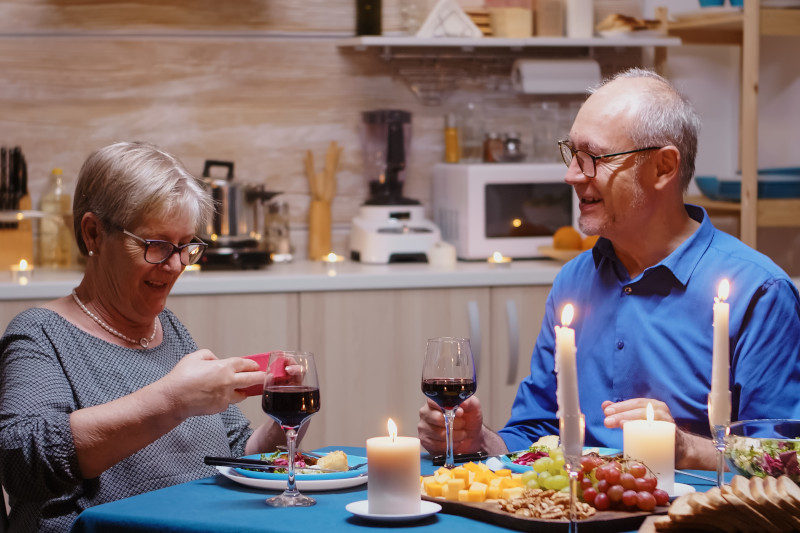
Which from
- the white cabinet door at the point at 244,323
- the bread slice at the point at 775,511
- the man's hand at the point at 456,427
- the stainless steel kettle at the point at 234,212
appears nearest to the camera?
the bread slice at the point at 775,511

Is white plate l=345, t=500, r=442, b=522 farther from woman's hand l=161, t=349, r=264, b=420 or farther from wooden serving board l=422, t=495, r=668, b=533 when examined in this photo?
woman's hand l=161, t=349, r=264, b=420

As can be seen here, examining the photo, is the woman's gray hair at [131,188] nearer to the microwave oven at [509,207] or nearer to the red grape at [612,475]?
the red grape at [612,475]

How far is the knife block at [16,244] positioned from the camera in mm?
3602

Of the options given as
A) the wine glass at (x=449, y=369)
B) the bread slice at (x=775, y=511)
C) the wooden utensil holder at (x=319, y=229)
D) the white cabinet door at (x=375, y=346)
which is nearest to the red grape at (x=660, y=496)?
the bread slice at (x=775, y=511)

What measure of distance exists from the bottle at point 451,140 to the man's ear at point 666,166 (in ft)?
6.42

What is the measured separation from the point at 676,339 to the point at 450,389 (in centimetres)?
61

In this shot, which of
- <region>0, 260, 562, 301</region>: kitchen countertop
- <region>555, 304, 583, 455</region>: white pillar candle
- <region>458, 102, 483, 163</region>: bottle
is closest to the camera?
<region>555, 304, 583, 455</region>: white pillar candle

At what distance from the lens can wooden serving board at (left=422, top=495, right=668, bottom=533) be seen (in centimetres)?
134

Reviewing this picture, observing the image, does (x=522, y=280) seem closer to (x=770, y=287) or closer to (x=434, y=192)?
(x=434, y=192)

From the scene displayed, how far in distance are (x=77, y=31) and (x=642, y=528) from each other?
3166 millimetres

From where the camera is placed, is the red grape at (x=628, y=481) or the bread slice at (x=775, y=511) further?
the red grape at (x=628, y=481)

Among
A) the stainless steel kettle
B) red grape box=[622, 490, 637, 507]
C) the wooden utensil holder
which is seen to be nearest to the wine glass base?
red grape box=[622, 490, 637, 507]

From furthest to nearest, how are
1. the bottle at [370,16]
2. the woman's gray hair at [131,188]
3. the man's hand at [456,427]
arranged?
1. the bottle at [370,16]
2. the woman's gray hair at [131,188]
3. the man's hand at [456,427]

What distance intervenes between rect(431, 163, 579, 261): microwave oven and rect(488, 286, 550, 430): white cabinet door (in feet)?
0.95
